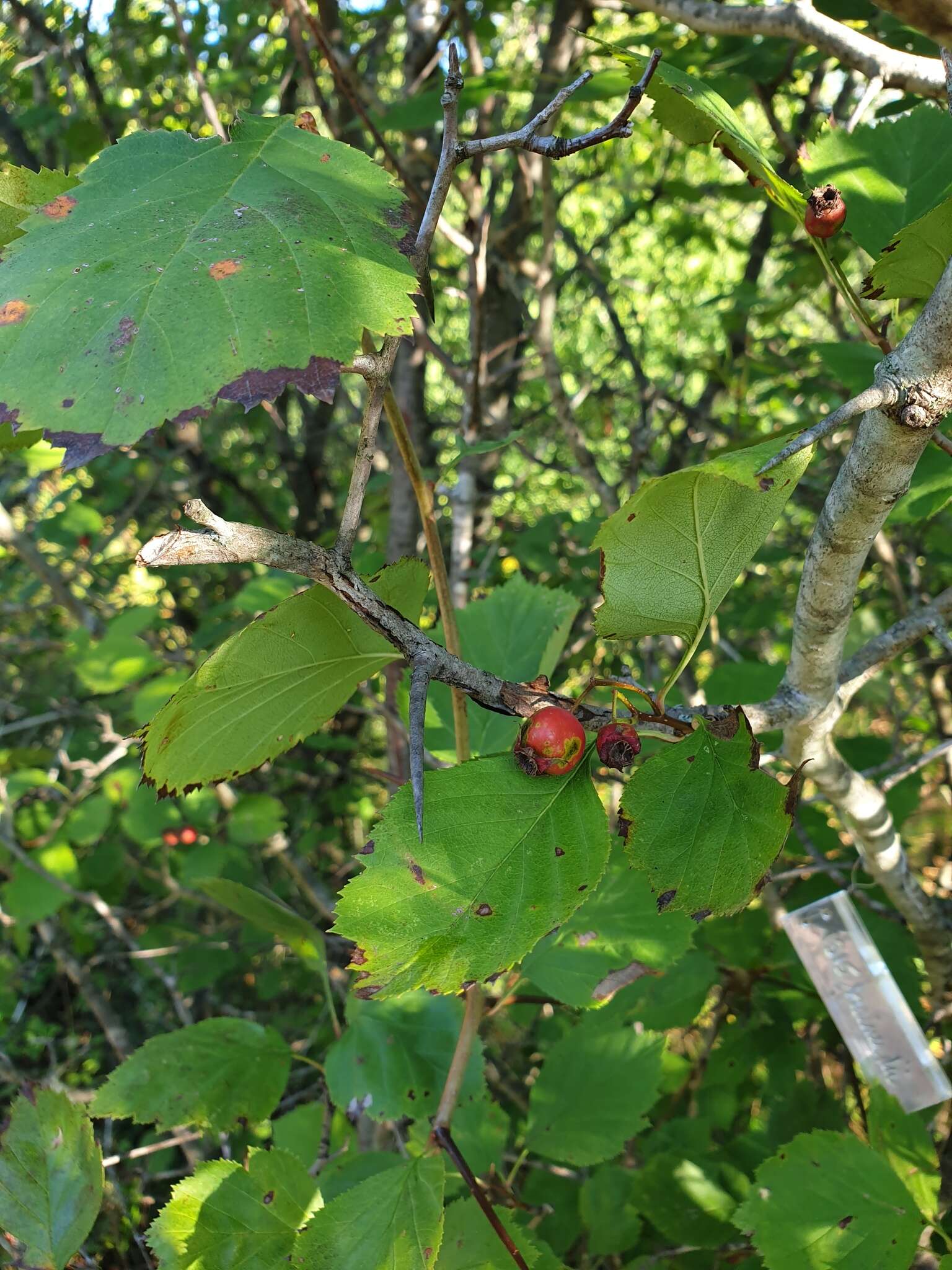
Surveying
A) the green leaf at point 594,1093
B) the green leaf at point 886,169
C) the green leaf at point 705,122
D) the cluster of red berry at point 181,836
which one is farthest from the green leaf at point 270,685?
the cluster of red berry at point 181,836

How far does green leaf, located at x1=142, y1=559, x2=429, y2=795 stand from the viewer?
792mm

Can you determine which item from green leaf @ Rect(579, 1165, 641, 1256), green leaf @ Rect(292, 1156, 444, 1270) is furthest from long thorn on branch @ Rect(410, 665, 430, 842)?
green leaf @ Rect(579, 1165, 641, 1256)

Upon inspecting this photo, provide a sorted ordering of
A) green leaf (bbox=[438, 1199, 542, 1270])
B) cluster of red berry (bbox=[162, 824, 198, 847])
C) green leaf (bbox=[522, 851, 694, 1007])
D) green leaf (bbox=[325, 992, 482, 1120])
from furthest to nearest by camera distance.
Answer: cluster of red berry (bbox=[162, 824, 198, 847]) < green leaf (bbox=[325, 992, 482, 1120]) < green leaf (bbox=[522, 851, 694, 1007]) < green leaf (bbox=[438, 1199, 542, 1270])

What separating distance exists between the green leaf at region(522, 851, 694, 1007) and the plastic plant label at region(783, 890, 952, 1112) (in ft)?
0.56

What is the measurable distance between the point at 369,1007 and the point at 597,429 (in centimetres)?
346

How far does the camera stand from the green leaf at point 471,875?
72 centimetres

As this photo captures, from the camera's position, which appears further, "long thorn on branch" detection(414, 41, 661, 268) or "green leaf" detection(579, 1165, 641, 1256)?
"green leaf" detection(579, 1165, 641, 1256)

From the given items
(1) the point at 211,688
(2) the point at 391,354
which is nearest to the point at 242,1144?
(1) the point at 211,688

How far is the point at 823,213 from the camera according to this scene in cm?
91

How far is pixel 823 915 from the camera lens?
1.22 meters

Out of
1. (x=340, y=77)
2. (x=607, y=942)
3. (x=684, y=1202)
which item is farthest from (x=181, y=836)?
(x=340, y=77)

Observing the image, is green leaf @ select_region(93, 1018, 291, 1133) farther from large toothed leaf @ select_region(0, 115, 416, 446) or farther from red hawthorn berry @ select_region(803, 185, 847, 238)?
red hawthorn berry @ select_region(803, 185, 847, 238)

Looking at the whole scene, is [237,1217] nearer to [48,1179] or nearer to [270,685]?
[48,1179]

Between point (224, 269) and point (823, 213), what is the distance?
0.61 m
